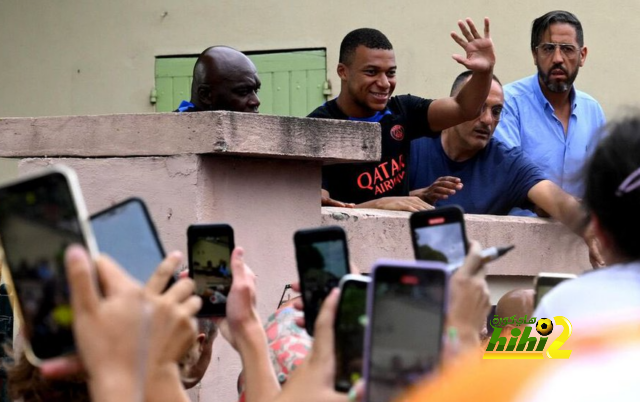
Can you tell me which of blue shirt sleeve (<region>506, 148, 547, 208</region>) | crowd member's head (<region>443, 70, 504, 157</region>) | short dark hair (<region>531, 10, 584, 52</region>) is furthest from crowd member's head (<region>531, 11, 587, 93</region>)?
blue shirt sleeve (<region>506, 148, 547, 208</region>)

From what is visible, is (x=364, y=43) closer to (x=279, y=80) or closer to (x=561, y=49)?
(x=561, y=49)

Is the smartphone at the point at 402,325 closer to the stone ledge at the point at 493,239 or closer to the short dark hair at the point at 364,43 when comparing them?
the stone ledge at the point at 493,239

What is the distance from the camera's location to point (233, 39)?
833cm

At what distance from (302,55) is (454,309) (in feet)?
20.9

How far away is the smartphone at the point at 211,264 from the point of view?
8.36 ft

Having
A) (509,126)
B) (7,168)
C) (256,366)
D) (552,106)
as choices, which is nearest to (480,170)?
(509,126)

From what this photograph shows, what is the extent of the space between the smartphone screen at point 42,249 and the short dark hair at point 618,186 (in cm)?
100

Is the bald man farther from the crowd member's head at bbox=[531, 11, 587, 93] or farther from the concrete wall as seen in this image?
the concrete wall

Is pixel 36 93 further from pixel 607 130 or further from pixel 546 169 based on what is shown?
pixel 607 130

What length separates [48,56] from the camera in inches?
340

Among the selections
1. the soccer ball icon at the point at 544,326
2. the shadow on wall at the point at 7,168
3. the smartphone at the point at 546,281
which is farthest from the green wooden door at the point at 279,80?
the soccer ball icon at the point at 544,326

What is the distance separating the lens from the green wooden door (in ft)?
27.1

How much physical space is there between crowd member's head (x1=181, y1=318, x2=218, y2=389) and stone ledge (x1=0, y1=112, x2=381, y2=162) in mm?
825

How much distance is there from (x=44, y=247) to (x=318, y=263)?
2.28 ft
